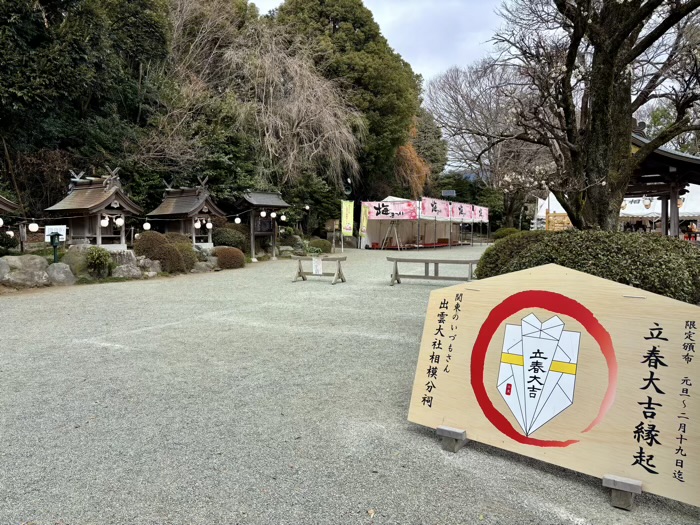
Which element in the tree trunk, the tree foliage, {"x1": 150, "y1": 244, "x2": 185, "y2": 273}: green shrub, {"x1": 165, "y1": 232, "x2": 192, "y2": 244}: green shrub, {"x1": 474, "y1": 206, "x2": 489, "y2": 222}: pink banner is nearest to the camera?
the tree trunk

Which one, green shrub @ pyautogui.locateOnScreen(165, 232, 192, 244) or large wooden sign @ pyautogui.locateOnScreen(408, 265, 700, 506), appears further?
green shrub @ pyautogui.locateOnScreen(165, 232, 192, 244)

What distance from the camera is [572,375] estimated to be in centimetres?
241

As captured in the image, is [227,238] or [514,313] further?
[227,238]

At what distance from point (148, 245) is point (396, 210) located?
42.3 ft

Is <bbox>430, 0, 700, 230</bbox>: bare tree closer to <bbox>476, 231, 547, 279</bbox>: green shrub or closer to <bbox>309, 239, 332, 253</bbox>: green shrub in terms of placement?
<bbox>476, 231, 547, 279</bbox>: green shrub

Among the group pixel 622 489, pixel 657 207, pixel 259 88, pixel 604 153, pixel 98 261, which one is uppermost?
pixel 259 88

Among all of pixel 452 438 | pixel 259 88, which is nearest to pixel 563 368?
pixel 452 438

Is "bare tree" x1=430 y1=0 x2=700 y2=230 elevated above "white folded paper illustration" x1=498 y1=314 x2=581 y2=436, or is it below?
above

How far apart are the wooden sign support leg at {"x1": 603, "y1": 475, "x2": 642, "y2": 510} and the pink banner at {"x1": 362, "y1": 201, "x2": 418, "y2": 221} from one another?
68.6ft

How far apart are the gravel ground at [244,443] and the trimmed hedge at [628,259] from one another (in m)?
1.84

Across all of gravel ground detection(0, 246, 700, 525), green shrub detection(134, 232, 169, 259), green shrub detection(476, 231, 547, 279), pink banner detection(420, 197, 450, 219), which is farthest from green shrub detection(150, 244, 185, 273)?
pink banner detection(420, 197, 450, 219)

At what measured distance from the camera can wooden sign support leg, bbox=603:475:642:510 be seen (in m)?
2.08

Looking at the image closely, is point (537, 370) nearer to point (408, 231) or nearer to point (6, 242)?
point (6, 242)

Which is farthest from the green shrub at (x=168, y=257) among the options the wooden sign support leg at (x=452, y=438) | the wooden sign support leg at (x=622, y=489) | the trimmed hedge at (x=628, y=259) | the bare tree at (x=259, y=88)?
the wooden sign support leg at (x=622, y=489)
